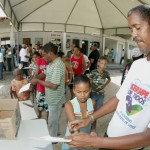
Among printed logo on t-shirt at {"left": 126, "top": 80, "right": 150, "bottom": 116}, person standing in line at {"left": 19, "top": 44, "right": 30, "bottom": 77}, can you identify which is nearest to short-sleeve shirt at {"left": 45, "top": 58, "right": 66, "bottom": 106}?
printed logo on t-shirt at {"left": 126, "top": 80, "right": 150, "bottom": 116}

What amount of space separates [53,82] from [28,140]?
4.79 feet

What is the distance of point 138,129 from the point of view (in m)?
1.54

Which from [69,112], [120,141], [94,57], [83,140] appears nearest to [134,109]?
[120,141]

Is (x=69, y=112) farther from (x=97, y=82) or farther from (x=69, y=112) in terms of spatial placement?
(x=97, y=82)

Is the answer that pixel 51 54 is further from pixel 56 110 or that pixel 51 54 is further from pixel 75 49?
pixel 75 49

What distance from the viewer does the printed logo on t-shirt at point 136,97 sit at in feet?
4.77

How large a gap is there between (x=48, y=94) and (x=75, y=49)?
9.90 feet

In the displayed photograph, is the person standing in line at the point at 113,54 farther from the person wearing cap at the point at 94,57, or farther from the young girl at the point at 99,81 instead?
the young girl at the point at 99,81

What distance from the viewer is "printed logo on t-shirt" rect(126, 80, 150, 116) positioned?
4.77 feet

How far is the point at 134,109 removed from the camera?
1.52m

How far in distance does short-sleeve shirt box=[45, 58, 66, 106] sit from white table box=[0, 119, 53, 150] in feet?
3.68

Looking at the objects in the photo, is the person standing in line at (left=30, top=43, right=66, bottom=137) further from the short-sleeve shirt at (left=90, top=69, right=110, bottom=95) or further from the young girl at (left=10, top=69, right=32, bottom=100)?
the short-sleeve shirt at (left=90, top=69, right=110, bottom=95)

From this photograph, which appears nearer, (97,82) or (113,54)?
(97,82)

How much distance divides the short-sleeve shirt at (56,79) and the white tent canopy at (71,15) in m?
4.56
